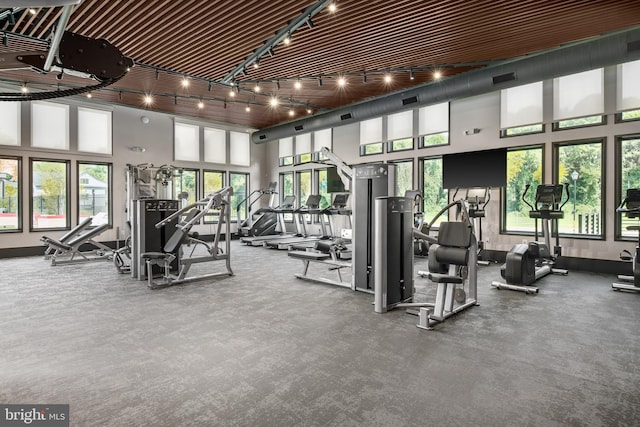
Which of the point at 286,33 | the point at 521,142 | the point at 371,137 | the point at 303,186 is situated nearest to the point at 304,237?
the point at 303,186

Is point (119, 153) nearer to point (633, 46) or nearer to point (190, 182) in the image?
point (190, 182)

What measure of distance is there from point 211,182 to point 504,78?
9515 mm

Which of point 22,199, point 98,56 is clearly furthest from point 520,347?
point 22,199

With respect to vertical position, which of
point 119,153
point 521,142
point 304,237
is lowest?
point 304,237

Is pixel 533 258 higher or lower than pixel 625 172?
lower

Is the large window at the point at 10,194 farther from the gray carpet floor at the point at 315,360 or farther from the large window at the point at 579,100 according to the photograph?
the large window at the point at 579,100

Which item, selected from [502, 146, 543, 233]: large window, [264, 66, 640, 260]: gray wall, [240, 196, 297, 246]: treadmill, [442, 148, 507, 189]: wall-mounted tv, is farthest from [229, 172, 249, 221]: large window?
[502, 146, 543, 233]: large window

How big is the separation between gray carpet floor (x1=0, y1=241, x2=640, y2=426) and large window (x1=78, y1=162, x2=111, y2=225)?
5.35 metres

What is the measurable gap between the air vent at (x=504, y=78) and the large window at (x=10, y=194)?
11.1 m

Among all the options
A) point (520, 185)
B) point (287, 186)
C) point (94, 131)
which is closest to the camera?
point (520, 185)

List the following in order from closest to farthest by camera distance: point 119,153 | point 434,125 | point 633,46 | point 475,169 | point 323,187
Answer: point 633,46
point 475,169
point 434,125
point 119,153
point 323,187

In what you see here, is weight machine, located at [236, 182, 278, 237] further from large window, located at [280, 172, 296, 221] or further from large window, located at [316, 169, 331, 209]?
large window, located at [316, 169, 331, 209]

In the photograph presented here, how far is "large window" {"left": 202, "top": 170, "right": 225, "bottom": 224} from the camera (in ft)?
39.9

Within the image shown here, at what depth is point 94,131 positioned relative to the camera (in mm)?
9914
